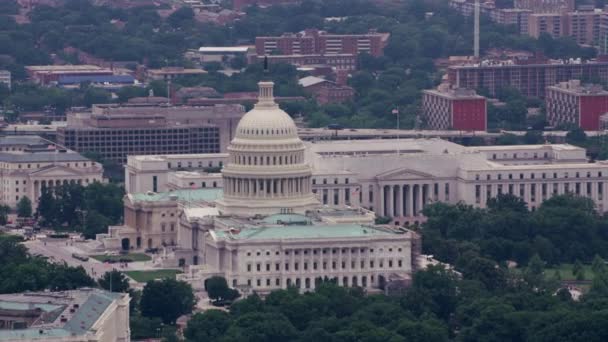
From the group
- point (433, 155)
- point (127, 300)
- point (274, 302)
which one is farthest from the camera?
point (433, 155)

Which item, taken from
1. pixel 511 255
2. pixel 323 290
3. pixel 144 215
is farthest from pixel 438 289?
pixel 144 215

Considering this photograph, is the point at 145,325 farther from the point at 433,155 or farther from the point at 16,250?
the point at 433,155

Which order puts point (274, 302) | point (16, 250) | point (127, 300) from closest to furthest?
1. point (127, 300)
2. point (274, 302)
3. point (16, 250)

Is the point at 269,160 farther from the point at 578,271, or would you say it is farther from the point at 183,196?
the point at 578,271

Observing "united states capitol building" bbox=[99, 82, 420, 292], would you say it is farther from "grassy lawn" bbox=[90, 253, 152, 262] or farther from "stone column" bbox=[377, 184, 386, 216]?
"stone column" bbox=[377, 184, 386, 216]

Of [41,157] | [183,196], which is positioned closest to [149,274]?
[183,196]

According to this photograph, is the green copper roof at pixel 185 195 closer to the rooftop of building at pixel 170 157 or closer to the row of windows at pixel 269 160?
the row of windows at pixel 269 160

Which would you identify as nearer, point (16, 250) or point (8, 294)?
point (8, 294)
